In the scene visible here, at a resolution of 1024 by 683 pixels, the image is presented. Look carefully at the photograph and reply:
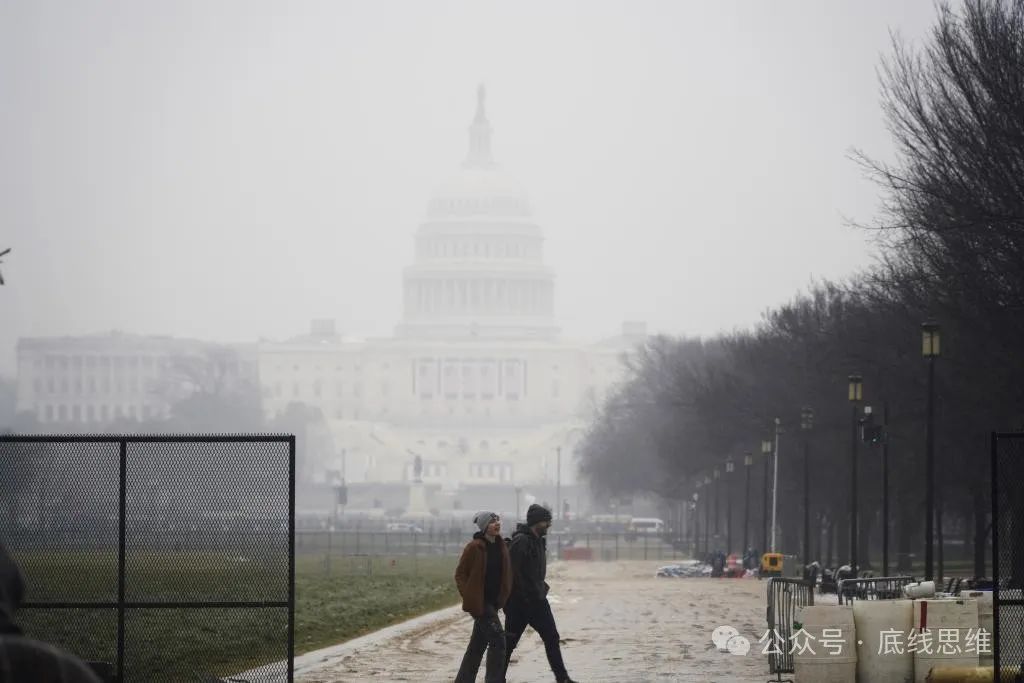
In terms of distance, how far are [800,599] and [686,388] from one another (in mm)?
73103

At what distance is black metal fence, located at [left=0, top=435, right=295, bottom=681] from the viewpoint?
2045 cm

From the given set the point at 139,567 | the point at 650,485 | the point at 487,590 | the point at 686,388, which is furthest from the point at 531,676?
the point at 650,485

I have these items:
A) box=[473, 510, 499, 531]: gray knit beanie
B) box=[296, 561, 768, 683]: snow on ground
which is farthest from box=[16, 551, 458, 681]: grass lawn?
box=[473, 510, 499, 531]: gray knit beanie

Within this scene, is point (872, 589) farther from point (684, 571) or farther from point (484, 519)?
point (684, 571)

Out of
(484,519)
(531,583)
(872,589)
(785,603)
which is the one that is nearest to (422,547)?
(872,589)

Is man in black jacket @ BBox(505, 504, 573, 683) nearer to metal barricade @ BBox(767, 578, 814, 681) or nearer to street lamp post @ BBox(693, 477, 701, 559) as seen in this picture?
metal barricade @ BBox(767, 578, 814, 681)

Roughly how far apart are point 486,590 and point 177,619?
950 centimetres

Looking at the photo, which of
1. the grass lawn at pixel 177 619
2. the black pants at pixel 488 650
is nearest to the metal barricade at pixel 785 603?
the black pants at pixel 488 650

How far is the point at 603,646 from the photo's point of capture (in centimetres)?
2956

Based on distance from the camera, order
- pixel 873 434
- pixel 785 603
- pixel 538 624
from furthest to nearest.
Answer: pixel 873 434
pixel 785 603
pixel 538 624

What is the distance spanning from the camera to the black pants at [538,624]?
23245mm

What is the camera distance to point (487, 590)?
22391mm

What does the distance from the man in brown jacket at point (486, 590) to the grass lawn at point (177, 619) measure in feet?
5.97

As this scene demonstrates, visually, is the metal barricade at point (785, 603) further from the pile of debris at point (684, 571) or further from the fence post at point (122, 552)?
the pile of debris at point (684, 571)
